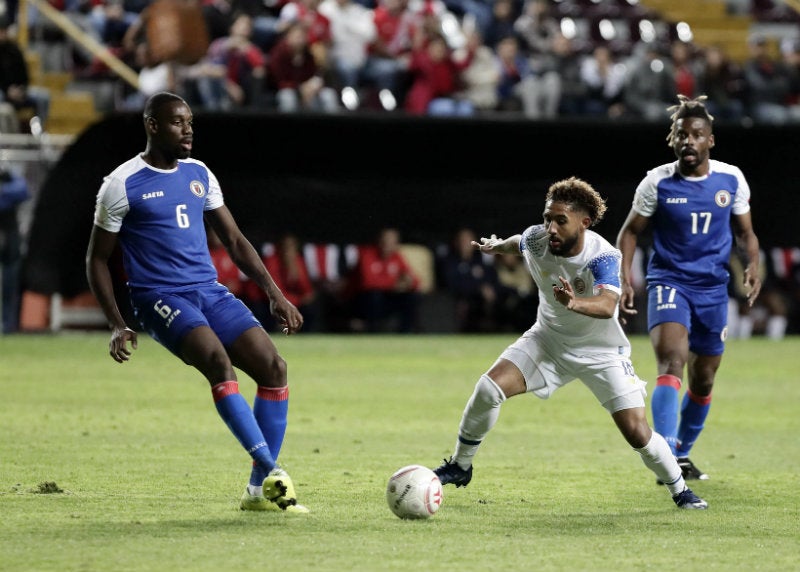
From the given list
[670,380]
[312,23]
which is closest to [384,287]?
[312,23]

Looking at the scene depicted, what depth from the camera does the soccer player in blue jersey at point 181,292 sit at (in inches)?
296

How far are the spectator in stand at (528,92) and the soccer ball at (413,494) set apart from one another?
1439 centimetres

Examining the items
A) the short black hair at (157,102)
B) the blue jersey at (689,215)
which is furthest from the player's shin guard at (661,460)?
the short black hair at (157,102)

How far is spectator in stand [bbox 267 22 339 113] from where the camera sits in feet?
67.4

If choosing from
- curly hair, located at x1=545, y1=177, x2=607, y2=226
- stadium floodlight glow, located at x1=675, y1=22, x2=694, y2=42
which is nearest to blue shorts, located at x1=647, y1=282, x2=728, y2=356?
curly hair, located at x1=545, y1=177, x2=607, y2=226

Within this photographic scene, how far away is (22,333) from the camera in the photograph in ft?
66.5

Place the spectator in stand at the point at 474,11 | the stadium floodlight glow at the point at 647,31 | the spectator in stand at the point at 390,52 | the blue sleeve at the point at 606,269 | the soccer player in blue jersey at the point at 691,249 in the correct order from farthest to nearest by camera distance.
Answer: the stadium floodlight glow at the point at 647,31 → the spectator in stand at the point at 474,11 → the spectator in stand at the point at 390,52 → the soccer player in blue jersey at the point at 691,249 → the blue sleeve at the point at 606,269

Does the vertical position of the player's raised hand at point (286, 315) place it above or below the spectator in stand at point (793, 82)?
above

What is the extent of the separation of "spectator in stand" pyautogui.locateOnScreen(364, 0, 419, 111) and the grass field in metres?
6.64

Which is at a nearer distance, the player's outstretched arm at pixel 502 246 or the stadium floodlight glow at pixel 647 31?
the player's outstretched arm at pixel 502 246

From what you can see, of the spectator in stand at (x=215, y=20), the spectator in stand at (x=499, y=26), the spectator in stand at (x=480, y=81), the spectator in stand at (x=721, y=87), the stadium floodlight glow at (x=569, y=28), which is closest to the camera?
the spectator in stand at (x=215, y=20)

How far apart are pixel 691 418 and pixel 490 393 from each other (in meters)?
2.26

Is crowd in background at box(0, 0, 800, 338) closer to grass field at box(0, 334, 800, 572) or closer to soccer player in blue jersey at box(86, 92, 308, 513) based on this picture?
grass field at box(0, 334, 800, 572)

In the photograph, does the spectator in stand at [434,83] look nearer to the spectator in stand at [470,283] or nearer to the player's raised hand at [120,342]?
the spectator in stand at [470,283]
